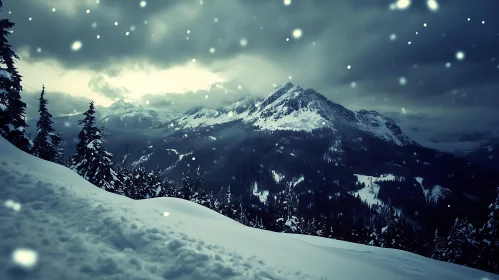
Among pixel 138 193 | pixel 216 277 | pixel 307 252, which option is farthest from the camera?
pixel 138 193

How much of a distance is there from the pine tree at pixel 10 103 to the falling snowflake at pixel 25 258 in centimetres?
1673

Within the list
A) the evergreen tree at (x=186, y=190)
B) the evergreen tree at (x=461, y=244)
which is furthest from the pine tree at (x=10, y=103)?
the evergreen tree at (x=461, y=244)

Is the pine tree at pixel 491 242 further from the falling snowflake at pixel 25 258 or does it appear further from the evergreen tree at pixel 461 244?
the falling snowflake at pixel 25 258

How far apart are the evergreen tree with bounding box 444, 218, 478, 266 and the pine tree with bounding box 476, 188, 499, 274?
9329mm

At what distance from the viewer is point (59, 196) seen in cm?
932

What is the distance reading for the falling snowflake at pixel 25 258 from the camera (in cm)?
547

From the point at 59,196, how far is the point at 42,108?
90.1 feet

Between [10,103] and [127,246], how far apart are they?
2008 centimetres

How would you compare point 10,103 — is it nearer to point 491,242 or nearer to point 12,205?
point 12,205

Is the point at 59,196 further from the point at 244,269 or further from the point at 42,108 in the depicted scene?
the point at 42,108

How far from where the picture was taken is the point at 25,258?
18.5 ft

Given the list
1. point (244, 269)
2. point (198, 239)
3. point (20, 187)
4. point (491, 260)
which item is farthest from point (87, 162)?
point (491, 260)

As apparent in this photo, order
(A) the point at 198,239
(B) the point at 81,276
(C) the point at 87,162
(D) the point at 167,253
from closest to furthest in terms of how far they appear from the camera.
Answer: (B) the point at 81,276 → (D) the point at 167,253 → (A) the point at 198,239 → (C) the point at 87,162

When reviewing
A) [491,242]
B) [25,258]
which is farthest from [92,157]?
[491,242]
